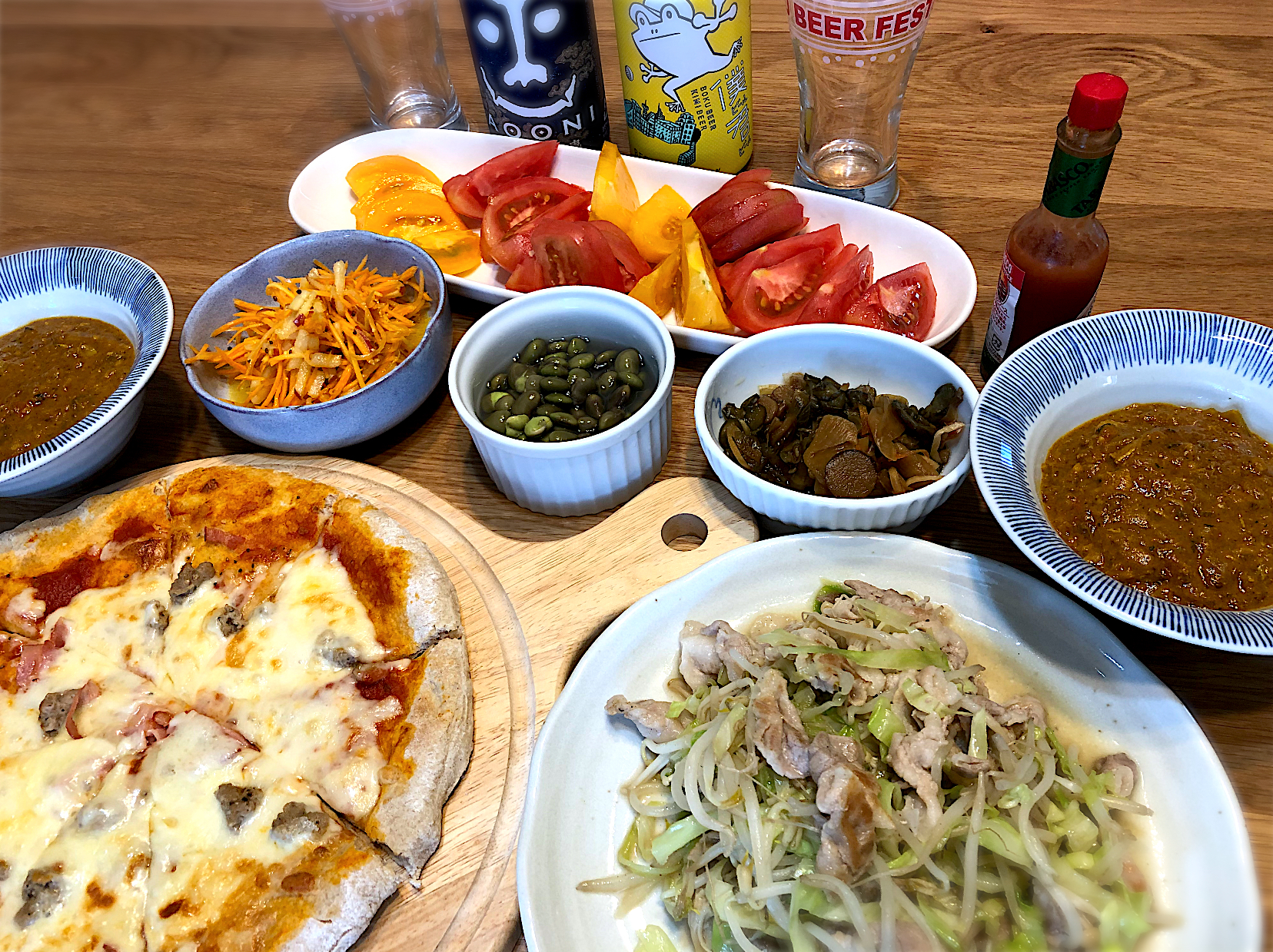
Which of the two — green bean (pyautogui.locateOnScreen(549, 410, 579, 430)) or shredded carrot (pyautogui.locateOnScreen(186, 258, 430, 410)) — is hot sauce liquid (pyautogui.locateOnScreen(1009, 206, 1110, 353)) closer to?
green bean (pyautogui.locateOnScreen(549, 410, 579, 430))

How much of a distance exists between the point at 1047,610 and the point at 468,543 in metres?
1.45

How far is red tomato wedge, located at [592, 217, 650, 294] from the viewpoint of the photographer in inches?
109

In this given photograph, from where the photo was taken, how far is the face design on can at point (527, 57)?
2.87 meters

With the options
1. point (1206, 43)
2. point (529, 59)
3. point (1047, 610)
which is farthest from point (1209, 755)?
point (1206, 43)

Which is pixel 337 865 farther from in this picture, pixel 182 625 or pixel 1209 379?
pixel 1209 379

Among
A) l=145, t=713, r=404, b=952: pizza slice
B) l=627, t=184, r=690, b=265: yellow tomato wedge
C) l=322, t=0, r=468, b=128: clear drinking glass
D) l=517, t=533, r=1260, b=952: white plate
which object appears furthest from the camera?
l=322, t=0, r=468, b=128: clear drinking glass

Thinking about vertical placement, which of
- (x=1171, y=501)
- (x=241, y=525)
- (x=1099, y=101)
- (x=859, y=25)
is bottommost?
(x=241, y=525)

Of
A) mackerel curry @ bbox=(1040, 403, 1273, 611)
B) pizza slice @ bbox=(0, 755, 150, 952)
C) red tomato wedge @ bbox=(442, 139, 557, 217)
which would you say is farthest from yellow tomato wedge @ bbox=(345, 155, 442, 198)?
mackerel curry @ bbox=(1040, 403, 1273, 611)

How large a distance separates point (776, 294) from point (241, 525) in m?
1.71

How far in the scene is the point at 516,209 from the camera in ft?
9.98

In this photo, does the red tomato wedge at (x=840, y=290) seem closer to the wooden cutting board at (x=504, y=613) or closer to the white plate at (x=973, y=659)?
the wooden cutting board at (x=504, y=613)

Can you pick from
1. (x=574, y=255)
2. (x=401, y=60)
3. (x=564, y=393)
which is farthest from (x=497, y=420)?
(x=401, y=60)

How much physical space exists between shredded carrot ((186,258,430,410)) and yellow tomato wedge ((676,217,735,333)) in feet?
2.70

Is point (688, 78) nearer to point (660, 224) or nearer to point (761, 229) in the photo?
point (660, 224)
